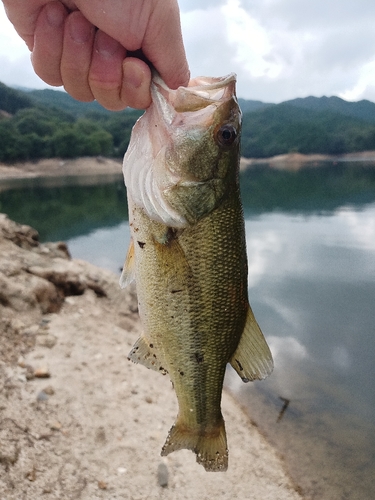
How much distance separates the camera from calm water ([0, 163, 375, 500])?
655 cm

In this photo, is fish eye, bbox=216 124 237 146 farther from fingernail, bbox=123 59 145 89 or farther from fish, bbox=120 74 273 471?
fingernail, bbox=123 59 145 89

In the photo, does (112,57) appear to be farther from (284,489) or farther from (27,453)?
(284,489)

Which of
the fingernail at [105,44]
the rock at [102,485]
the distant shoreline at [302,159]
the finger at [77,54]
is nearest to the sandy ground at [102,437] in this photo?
the rock at [102,485]

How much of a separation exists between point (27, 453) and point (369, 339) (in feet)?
29.5

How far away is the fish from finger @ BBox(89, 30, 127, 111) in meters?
0.20

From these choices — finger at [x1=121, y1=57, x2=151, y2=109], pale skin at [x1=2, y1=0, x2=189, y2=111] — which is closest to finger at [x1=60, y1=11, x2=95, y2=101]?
pale skin at [x1=2, y1=0, x2=189, y2=111]

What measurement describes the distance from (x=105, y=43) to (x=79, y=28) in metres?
0.13

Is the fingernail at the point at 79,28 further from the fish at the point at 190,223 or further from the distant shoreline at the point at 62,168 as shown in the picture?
the distant shoreline at the point at 62,168

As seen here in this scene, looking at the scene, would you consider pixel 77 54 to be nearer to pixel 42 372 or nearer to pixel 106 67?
pixel 106 67

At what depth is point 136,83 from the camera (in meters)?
2.11

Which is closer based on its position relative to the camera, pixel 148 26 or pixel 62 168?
pixel 148 26

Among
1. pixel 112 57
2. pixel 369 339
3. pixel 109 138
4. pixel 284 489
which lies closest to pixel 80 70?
pixel 112 57

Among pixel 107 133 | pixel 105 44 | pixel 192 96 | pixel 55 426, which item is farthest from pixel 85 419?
pixel 107 133

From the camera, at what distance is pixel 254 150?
116 m
